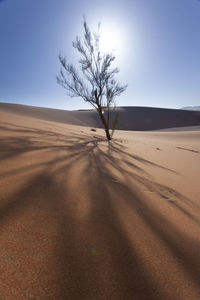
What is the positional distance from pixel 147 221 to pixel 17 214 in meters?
0.97

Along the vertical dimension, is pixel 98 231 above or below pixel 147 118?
below

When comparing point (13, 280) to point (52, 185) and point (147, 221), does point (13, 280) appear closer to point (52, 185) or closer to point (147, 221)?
point (52, 185)

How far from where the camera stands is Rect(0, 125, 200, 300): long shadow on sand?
63 centimetres

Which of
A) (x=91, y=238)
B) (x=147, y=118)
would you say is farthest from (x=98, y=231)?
(x=147, y=118)

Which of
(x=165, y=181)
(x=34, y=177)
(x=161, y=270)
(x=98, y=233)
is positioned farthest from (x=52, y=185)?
(x=165, y=181)

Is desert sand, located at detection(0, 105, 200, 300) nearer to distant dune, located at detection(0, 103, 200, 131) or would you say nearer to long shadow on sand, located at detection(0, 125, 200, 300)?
long shadow on sand, located at detection(0, 125, 200, 300)

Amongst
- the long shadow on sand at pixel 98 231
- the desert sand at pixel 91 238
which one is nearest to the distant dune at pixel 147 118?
the long shadow on sand at pixel 98 231

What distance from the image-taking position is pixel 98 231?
2.98 feet

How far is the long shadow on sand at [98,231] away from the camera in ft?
2.06

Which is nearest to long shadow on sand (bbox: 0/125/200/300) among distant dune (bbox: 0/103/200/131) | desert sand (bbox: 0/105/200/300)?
desert sand (bbox: 0/105/200/300)

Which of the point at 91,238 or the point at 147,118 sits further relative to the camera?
the point at 147,118

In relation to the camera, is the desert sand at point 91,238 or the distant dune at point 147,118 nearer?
→ the desert sand at point 91,238

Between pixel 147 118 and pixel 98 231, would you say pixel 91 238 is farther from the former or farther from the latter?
pixel 147 118

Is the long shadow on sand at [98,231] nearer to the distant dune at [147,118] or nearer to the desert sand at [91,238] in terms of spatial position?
the desert sand at [91,238]
